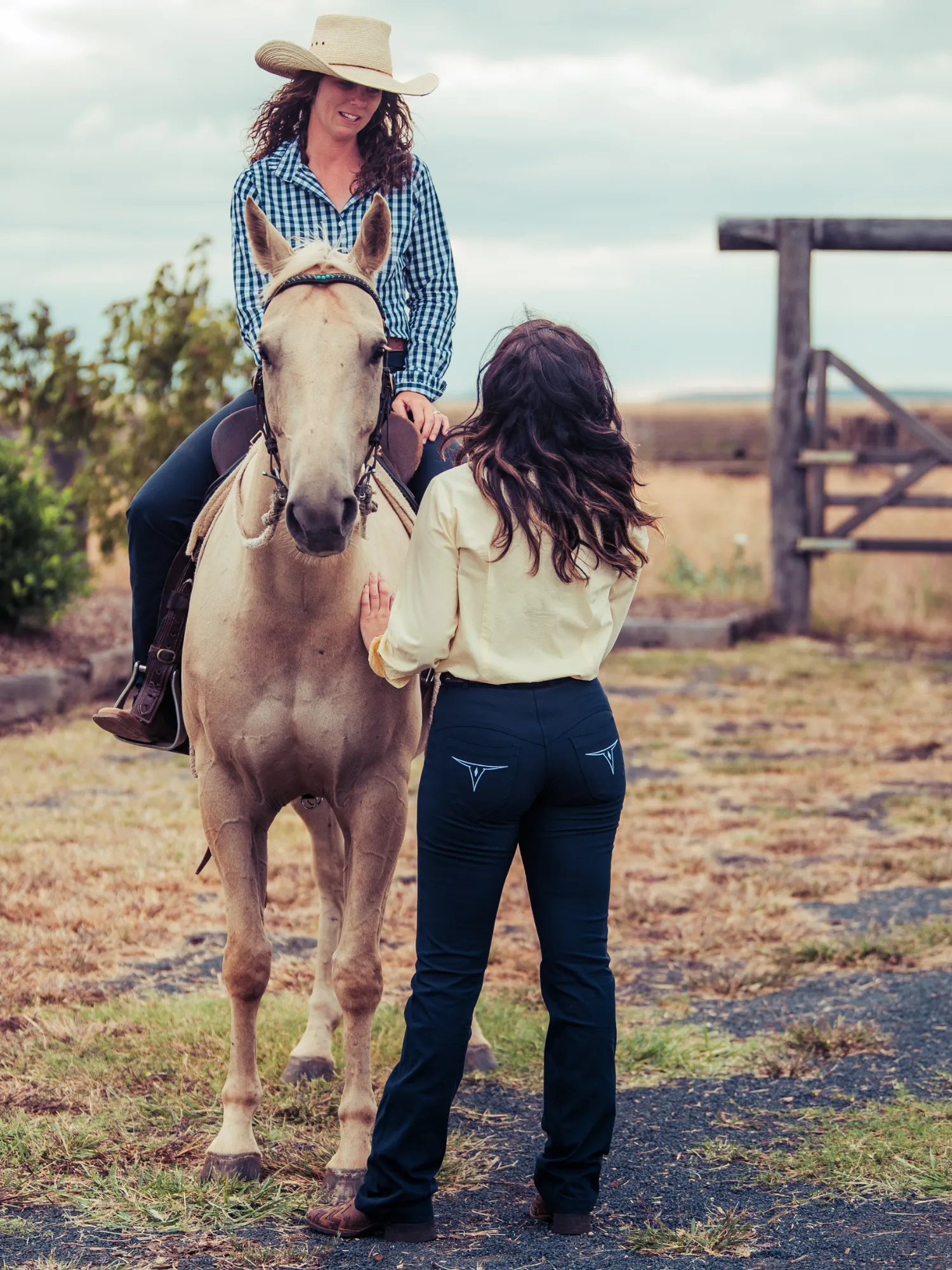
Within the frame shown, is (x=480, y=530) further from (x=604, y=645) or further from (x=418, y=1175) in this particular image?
(x=418, y=1175)

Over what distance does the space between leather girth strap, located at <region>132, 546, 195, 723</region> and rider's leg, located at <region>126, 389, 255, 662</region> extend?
0.36ft

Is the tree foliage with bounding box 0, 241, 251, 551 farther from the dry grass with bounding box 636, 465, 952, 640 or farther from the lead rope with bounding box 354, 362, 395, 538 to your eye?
the lead rope with bounding box 354, 362, 395, 538

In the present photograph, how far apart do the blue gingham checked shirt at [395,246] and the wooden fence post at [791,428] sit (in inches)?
383

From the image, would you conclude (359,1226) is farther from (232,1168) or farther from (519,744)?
(519,744)

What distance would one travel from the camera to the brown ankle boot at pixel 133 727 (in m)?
4.34

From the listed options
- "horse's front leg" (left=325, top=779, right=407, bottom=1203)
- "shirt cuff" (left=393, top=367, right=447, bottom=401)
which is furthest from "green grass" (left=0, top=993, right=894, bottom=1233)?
"shirt cuff" (left=393, top=367, right=447, bottom=401)

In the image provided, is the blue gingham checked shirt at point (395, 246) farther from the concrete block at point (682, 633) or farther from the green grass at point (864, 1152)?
the concrete block at point (682, 633)

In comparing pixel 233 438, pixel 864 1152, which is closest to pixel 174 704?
pixel 233 438

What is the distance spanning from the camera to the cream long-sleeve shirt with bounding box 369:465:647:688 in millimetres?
3146

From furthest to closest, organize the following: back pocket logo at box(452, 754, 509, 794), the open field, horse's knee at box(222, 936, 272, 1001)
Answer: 1. horse's knee at box(222, 936, 272, 1001)
2. the open field
3. back pocket logo at box(452, 754, 509, 794)

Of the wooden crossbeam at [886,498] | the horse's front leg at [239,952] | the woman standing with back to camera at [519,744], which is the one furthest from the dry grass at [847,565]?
the woman standing with back to camera at [519,744]

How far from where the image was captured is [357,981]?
3.62 metres

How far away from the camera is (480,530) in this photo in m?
3.14

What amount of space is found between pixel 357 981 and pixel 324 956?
42.5 inches
